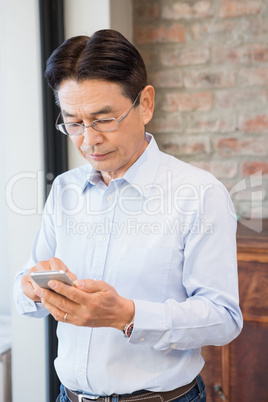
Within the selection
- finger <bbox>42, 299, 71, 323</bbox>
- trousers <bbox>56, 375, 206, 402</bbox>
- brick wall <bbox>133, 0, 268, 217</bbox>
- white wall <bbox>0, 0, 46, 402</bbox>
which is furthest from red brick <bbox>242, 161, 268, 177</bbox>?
finger <bbox>42, 299, 71, 323</bbox>

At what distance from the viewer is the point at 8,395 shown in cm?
202

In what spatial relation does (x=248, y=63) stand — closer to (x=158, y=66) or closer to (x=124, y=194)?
(x=158, y=66)

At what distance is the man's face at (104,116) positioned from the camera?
3.59 ft

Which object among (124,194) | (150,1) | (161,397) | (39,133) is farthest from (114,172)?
(150,1)

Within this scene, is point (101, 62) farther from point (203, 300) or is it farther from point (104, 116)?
point (203, 300)

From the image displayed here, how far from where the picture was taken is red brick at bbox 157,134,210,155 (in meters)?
2.27

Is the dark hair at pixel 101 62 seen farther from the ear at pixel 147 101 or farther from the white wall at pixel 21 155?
the white wall at pixel 21 155

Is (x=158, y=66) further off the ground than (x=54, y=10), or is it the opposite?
(x=54, y=10)

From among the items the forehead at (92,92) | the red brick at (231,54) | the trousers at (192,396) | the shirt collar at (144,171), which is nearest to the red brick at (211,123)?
the red brick at (231,54)

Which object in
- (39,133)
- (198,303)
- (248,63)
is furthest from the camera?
(248,63)

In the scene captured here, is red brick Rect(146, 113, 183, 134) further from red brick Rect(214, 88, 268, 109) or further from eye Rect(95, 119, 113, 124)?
eye Rect(95, 119, 113, 124)

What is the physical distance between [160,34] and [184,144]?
522 millimetres

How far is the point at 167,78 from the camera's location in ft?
7.46

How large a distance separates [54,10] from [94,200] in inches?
42.3
